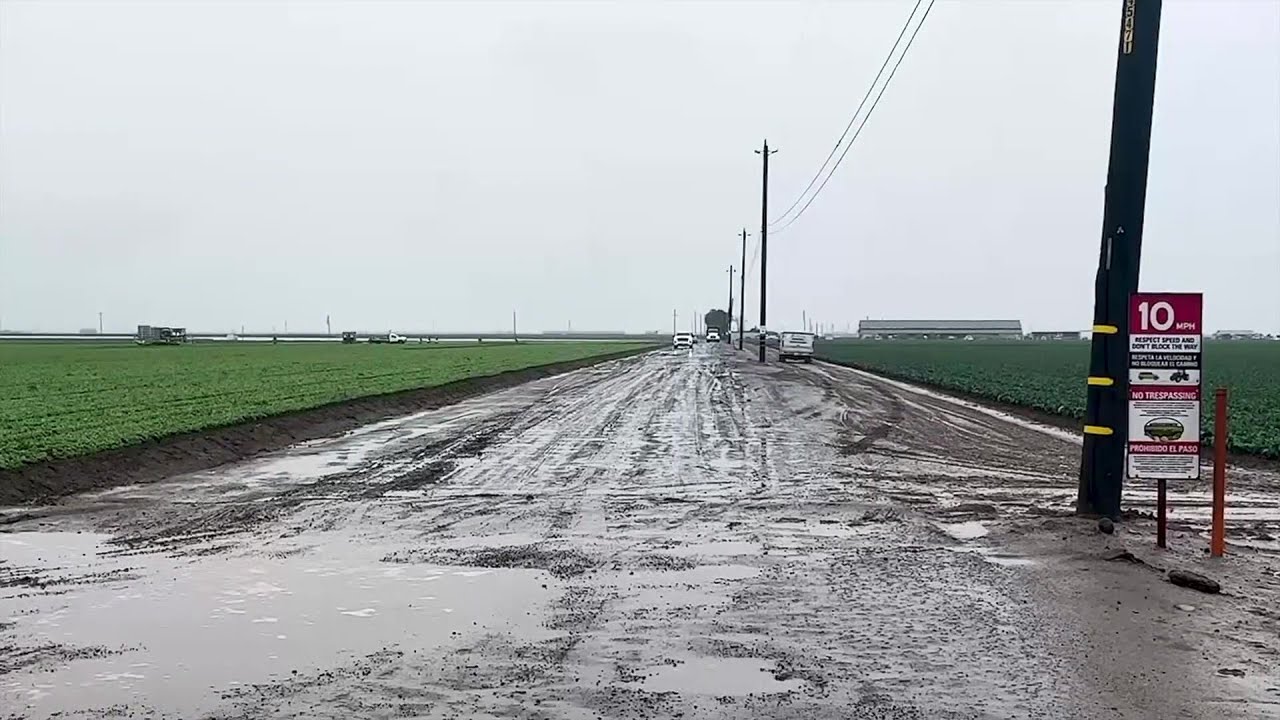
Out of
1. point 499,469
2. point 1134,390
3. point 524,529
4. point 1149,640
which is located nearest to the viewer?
point 1149,640

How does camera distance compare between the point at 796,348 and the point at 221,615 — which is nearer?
the point at 221,615

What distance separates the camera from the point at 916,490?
14.1 metres

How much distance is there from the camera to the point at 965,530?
1115 centimetres

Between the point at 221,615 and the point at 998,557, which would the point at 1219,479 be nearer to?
the point at 998,557

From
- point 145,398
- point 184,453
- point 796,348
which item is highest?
point 796,348

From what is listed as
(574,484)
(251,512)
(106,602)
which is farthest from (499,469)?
(106,602)

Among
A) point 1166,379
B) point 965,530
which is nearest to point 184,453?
point 965,530

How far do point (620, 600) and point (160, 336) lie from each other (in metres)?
126

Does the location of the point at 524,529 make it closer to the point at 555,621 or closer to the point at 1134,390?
the point at 555,621

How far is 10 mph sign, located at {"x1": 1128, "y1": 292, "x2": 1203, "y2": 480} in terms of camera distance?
10.1m

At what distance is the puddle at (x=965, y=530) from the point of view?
10812 millimetres

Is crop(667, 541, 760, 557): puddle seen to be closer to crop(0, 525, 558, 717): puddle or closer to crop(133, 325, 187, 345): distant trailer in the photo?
crop(0, 525, 558, 717): puddle

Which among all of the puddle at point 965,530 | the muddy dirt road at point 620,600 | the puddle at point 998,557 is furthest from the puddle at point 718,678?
the puddle at point 965,530

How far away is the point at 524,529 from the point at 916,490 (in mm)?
5625
